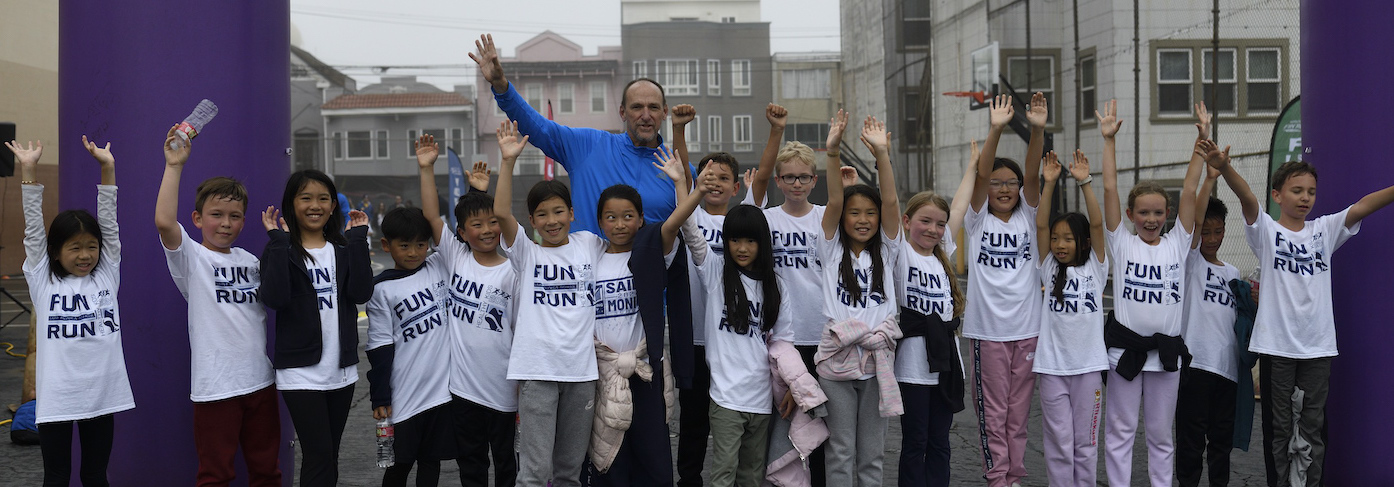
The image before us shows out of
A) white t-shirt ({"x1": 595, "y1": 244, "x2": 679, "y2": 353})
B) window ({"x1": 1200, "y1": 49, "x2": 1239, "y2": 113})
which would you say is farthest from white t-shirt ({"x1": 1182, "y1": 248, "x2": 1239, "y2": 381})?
window ({"x1": 1200, "y1": 49, "x2": 1239, "y2": 113})

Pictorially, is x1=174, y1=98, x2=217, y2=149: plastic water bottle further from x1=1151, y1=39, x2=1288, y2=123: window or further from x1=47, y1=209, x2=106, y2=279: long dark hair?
x1=1151, y1=39, x2=1288, y2=123: window

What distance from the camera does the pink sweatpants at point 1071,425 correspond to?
5.19m

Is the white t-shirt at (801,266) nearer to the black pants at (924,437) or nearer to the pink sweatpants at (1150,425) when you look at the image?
the black pants at (924,437)

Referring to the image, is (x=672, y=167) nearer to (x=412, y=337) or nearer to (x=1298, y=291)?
(x=412, y=337)

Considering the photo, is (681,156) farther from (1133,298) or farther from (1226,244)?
(1226,244)

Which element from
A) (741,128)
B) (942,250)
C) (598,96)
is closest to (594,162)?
(942,250)

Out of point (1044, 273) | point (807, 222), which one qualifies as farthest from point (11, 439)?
point (1044, 273)

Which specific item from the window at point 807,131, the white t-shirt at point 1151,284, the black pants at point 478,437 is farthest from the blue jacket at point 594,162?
the window at point 807,131

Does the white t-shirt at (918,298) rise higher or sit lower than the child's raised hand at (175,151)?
lower

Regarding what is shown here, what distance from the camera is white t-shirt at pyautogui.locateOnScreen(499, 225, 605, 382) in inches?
181

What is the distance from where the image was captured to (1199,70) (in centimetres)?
1861

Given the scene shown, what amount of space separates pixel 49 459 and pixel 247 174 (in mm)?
1478

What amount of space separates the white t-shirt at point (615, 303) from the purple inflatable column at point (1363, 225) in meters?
3.39

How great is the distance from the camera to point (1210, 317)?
541 centimetres
